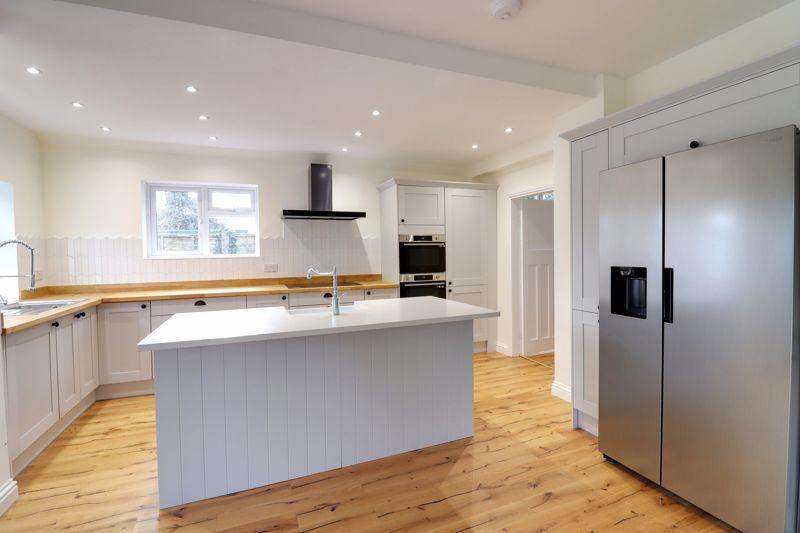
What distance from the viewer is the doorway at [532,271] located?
15.0ft

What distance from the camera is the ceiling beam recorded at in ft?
6.06

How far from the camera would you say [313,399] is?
2.15 metres

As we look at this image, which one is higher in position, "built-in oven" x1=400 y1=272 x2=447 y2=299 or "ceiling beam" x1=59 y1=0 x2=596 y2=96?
"ceiling beam" x1=59 y1=0 x2=596 y2=96

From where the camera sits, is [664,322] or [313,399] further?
[313,399]

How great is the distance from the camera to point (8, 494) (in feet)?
6.25

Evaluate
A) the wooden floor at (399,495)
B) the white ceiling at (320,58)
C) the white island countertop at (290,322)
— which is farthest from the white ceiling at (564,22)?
the wooden floor at (399,495)

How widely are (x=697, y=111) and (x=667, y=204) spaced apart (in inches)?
20.5

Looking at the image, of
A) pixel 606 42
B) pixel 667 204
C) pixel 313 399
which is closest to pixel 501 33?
pixel 606 42

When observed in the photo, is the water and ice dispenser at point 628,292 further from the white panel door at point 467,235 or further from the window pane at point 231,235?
the window pane at point 231,235

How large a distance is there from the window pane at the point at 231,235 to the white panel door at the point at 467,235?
2331 mm

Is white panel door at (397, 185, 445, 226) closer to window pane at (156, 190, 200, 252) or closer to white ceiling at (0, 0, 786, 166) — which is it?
white ceiling at (0, 0, 786, 166)

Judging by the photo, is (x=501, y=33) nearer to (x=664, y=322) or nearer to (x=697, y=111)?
(x=697, y=111)

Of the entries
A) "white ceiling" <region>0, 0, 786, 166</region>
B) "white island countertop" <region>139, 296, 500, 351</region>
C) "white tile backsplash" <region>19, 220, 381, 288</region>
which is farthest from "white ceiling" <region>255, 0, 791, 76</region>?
"white tile backsplash" <region>19, 220, 381, 288</region>

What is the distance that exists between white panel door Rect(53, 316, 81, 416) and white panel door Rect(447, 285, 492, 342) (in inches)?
139
